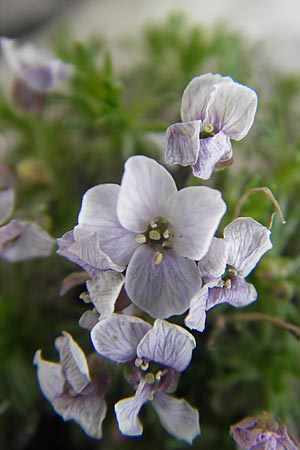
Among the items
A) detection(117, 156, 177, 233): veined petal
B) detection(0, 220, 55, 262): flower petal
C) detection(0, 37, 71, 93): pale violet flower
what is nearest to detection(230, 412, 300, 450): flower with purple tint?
detection(117, 156, 177, 233): veined petal

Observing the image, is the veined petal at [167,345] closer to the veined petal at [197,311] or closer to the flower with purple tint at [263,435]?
the veined petal at [197,311]

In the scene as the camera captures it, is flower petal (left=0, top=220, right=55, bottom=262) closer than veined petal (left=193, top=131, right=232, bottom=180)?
No

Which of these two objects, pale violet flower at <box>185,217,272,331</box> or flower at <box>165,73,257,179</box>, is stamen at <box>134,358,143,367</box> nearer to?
pale violet flower at <box>185,217,272,331</box>

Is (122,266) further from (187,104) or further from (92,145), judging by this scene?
(92,145)

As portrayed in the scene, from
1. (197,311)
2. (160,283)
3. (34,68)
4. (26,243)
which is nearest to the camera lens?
(197,311)

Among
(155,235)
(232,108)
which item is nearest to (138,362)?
(155,235)

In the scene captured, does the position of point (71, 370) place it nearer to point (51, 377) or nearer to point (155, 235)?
point (51, 377)
